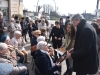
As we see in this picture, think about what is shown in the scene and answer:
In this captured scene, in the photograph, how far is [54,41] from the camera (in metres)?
7.18

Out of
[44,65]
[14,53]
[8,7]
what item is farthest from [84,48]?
[8,7]

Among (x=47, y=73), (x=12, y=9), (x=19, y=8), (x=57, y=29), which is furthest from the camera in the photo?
(x=19, y=8)

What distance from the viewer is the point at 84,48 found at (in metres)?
3.31

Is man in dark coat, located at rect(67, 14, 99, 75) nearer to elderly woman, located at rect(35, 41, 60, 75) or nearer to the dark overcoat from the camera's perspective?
the dark overcoat

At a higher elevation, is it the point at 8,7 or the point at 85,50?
the point at 8,7

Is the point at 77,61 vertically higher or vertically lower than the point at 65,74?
higher

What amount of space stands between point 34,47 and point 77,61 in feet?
7.06

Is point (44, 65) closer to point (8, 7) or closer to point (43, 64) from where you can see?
point (43, 64)

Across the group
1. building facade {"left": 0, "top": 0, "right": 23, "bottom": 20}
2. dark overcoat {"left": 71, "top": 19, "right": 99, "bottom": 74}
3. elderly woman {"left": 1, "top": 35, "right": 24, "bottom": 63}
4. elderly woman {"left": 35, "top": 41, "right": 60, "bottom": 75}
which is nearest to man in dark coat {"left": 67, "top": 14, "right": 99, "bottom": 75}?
dark overcoat {"left": 71, "top": 19, "right": 99, "bottom": 74}

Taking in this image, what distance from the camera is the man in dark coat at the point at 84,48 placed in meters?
3.30

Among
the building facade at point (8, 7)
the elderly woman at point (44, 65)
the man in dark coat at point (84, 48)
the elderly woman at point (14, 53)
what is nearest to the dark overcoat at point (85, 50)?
the man in dark coat at point (84, 48)

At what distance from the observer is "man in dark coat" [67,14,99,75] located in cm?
330

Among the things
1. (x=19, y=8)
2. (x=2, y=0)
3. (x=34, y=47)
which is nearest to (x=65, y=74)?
(x=34, y=47)

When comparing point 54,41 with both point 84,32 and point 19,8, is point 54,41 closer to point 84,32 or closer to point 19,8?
point 84,32
